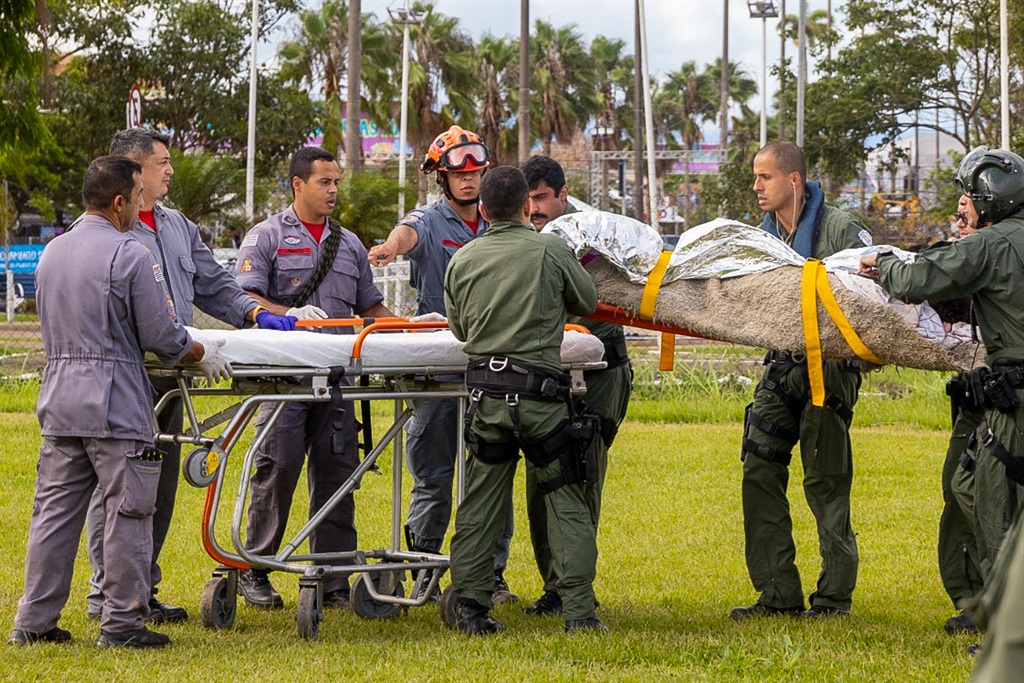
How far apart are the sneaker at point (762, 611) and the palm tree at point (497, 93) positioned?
4487 cm

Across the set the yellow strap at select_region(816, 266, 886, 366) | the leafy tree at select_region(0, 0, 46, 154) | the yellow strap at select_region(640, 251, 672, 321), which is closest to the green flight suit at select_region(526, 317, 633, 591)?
the yellow strap at select_region(640, 251, 672, 321)

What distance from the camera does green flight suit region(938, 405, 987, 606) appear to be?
625 centimetres

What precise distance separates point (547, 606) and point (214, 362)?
2118mm

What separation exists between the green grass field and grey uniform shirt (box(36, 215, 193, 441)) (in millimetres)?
934

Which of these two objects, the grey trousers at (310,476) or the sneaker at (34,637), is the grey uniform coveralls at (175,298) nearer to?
the grey trousers at (310,476)

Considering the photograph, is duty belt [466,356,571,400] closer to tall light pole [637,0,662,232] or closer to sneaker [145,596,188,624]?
sneaker [145,596,188,624]

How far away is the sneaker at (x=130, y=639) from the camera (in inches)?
223

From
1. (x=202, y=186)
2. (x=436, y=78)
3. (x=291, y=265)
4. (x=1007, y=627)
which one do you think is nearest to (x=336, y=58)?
(x=436, y=78)

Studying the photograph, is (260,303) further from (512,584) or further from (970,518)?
(970,518)

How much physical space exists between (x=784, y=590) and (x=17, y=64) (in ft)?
30.2

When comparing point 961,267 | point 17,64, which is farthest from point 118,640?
point 17,64

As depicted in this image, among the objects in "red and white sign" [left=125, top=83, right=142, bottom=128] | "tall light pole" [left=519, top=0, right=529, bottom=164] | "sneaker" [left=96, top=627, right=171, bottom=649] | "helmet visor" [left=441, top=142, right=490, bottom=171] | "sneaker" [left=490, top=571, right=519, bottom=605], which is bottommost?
"sneaker" [left=490, top=571, right=519, bottom=605]

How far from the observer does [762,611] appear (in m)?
6.67

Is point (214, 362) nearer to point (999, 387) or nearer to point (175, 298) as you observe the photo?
point (175, 298)
